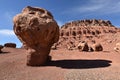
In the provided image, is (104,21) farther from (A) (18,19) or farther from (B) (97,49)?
(A) (18,19)

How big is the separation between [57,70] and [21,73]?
300cm

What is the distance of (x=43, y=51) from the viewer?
68.4 feet

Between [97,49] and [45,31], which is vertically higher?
[45,31]

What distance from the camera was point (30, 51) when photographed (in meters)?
20.6

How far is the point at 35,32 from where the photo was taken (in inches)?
788

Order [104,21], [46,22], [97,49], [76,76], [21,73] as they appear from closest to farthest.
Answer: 1. [76,76]
2. [21,73]
3. [46,22]
4. [97,49]
5. [104,21]

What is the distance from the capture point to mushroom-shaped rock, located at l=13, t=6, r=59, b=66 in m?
20.0

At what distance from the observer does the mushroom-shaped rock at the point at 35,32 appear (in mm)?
19969

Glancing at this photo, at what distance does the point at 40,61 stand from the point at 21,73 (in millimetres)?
3235

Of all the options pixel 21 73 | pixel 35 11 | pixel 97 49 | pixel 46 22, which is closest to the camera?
pixel 21 73

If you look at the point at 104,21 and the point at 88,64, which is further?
the point at 104,21

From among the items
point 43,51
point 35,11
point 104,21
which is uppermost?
point 104,21

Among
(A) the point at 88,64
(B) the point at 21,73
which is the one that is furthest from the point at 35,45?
(A) the point at 88,64

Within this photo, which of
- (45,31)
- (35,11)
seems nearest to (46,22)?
(45,31)
